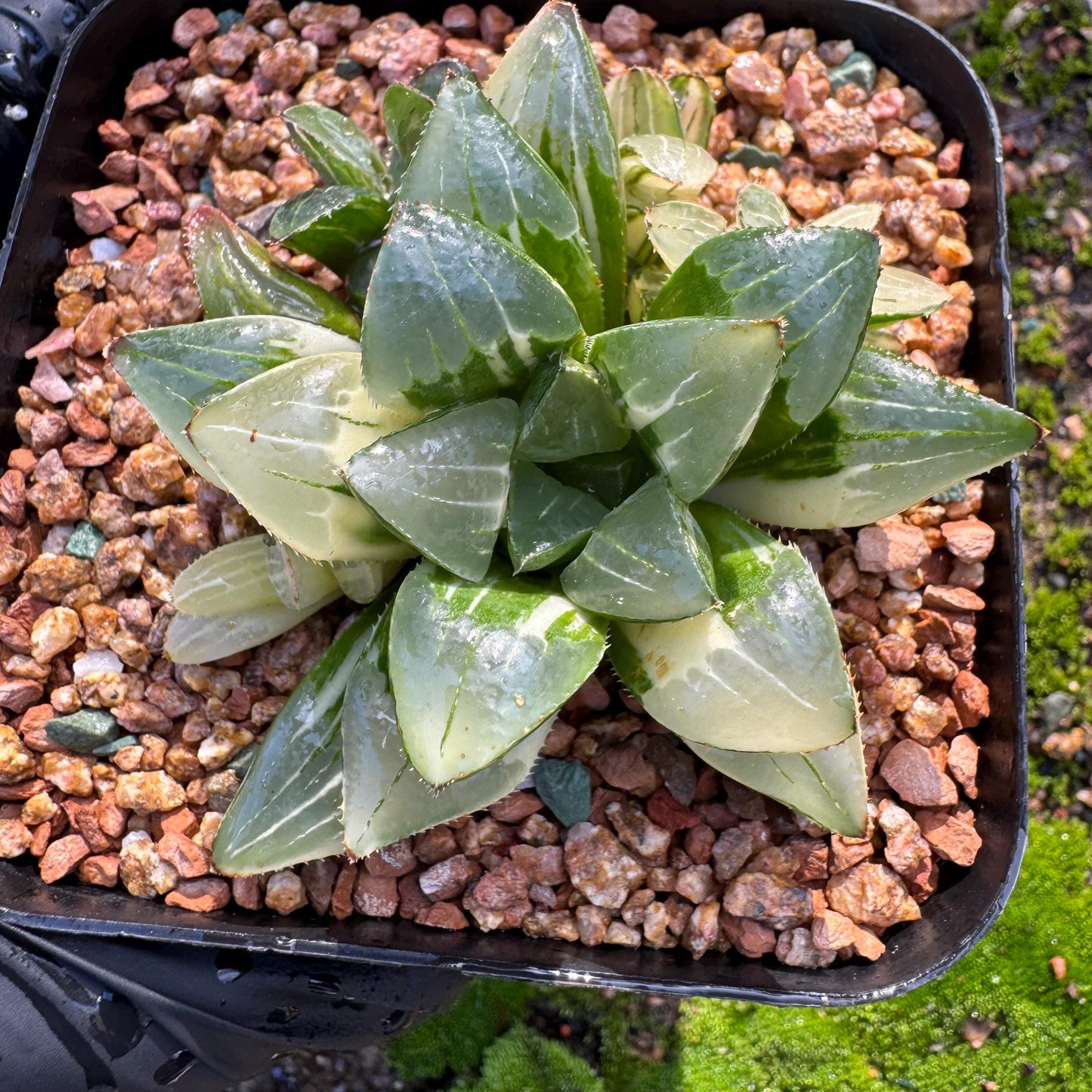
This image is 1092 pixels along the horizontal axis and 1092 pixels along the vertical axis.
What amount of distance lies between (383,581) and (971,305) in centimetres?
86

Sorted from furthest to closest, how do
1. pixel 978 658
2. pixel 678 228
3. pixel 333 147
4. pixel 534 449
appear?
pixel 978 658 < pixel 333 147 < pixel 678 228 < pixel 534 449

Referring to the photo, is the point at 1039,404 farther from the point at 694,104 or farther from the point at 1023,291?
Answer: the point at 694,104

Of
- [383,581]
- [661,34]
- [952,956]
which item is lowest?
[952,956]

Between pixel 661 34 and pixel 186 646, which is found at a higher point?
pixel 661 34

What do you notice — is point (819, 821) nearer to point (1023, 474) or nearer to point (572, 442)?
point (572, 442)

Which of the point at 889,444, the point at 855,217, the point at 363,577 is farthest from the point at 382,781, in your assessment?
the point at 855,217

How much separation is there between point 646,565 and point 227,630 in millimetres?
566

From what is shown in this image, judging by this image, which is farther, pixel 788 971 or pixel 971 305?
pixel 971 305

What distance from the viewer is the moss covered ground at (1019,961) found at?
1506mm

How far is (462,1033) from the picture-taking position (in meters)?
1.59

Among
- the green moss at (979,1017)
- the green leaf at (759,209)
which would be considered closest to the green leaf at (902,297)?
the green leaf at (759,209)

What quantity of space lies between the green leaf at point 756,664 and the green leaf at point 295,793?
31 centimetres

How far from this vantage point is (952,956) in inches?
42.2

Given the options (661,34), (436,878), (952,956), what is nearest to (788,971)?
(952,956)
